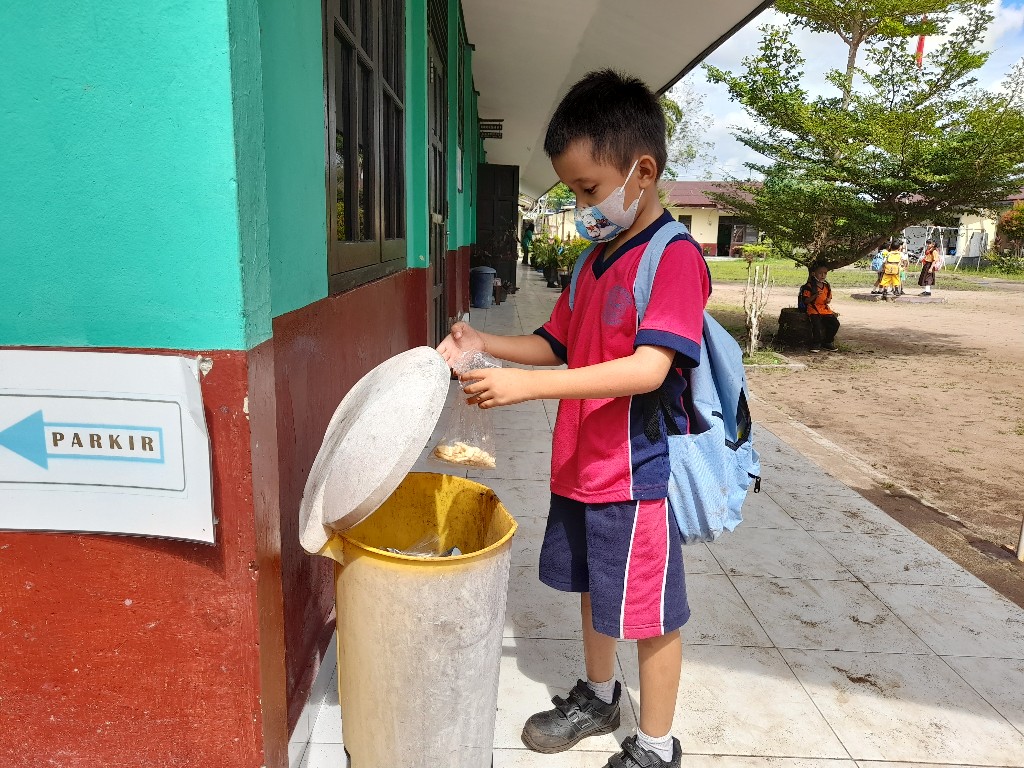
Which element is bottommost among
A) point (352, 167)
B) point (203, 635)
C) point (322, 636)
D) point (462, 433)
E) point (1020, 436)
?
point (1020, 436)

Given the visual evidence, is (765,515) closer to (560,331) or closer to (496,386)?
(560,331)

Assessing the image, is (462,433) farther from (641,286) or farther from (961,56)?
(961,56)

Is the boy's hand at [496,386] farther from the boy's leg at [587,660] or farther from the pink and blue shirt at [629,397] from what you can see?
the boy's leg at [587,660]

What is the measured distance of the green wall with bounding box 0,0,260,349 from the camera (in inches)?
47.7

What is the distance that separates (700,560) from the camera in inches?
126

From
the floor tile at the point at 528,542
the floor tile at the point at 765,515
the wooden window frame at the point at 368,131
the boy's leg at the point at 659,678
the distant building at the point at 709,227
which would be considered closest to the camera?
the boy's leg at the point at 659,678

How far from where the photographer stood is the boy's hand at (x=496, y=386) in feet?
4.88

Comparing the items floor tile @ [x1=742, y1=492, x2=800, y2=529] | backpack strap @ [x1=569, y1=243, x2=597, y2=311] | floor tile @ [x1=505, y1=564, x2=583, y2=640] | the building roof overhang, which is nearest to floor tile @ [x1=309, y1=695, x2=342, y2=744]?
floor tile @ [x1=505, y1=564, x2=583, y2=640]

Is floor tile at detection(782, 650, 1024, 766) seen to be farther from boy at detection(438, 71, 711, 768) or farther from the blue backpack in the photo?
the blue backpack

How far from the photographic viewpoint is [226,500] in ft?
4.52

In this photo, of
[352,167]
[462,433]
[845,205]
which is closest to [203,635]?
[462,433]

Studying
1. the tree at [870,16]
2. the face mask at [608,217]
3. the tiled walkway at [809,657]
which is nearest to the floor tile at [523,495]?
the tiled walkway at [809,657]

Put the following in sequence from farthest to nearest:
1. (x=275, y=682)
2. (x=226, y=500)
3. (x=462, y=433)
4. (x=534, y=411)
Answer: (x=534, y=411) < (x=462, y=433) < (x=275, y=682) < (x=226, y=500)

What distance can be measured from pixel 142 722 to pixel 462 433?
988mm
